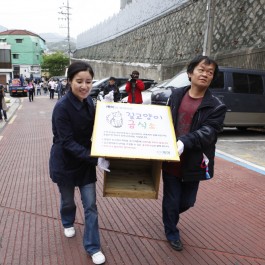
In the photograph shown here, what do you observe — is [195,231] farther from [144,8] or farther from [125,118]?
[144,8]

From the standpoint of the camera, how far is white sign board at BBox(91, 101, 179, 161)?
2.53m

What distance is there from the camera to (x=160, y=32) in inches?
1022

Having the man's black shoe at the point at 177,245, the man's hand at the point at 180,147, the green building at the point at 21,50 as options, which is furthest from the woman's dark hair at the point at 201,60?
the green building at the point at 21,50

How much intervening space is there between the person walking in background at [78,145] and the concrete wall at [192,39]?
10.4m

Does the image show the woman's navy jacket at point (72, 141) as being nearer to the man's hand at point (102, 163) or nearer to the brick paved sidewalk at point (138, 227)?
the man's hand at point (102, 163)

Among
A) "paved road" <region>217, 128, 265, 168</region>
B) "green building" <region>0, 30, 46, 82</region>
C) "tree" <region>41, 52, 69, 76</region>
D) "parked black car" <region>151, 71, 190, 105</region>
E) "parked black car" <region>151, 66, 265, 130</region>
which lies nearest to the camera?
"paved road" <region>217, 128, 265, 168</region>

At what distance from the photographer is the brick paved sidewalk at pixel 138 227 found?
315cm

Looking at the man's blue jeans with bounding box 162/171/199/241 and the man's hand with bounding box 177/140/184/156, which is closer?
the man's hand with bounding box 177/140/184/156

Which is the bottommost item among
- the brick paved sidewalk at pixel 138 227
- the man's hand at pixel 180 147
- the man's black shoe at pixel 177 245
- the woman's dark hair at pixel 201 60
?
the brick paved sidewalk at pixel 138 227

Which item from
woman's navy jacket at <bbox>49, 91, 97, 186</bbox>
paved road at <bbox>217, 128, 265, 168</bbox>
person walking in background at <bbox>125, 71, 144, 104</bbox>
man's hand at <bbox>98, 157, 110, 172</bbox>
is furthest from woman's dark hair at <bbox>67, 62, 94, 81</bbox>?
person walking in background at <bbox>125, 71, 144, 104</bbox>

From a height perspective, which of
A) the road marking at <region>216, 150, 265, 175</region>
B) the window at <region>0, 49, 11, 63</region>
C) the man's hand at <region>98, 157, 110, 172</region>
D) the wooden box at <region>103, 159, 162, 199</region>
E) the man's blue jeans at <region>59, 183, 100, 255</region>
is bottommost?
the road marking at <region>216, 150, 265, 175</region>

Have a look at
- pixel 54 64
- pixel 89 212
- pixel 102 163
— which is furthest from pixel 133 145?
pixel 54 64

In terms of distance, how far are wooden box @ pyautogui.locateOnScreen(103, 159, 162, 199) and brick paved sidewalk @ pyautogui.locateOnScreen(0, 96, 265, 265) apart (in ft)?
2.26

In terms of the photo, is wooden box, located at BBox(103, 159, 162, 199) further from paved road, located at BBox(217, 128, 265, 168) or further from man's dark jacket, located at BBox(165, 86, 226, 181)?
paved road, located at BBox(217, 128, 265, 168)
